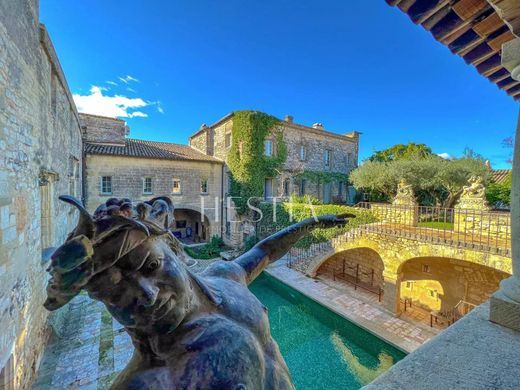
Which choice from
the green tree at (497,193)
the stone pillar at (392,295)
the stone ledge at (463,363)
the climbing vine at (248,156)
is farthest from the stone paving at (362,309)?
the green tree at (497,193)

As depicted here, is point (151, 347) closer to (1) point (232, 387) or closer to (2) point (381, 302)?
(1) point (232, 387)

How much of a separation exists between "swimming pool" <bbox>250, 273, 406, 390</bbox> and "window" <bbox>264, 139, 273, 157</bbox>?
10521mm

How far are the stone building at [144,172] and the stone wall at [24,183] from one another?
7.02m

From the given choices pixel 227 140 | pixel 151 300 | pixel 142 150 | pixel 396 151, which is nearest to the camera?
pixel 151 300

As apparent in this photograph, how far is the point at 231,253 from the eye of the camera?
15.1 m

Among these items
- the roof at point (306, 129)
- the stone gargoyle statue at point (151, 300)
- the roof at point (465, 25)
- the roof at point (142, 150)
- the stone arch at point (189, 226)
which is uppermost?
the roof at point (306, 129)

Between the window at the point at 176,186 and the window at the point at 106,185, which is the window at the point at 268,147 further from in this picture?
the window at the point at 106,185

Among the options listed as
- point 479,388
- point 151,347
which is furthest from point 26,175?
point 479,388

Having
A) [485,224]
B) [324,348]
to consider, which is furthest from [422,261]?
[324,348]

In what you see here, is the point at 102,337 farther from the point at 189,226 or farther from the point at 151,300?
the point at 189,226

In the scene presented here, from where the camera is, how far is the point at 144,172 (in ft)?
46.8

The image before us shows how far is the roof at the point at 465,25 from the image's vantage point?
166 centimetres

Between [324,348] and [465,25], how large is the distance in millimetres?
8037

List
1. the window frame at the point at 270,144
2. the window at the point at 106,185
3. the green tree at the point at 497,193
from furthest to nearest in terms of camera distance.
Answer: the window frame at the point at 270,144 < the green tree at the point at 497,193 < the window at the point at 106,185
